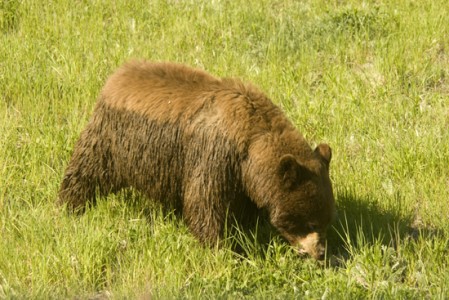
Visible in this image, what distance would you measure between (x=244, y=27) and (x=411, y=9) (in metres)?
1.89

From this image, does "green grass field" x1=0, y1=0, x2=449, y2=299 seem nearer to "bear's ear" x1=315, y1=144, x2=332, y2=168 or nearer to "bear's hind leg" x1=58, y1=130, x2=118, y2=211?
"bear's hind leg" x1=58, y1=130, x2=118, y2=211

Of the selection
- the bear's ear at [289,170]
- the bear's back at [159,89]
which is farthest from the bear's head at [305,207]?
the bear's back at [159,89]

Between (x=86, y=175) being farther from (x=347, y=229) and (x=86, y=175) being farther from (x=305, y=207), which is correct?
(x=347, y=229)

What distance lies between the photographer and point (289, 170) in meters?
5.86

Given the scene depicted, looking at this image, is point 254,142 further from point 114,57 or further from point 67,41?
point 67,41

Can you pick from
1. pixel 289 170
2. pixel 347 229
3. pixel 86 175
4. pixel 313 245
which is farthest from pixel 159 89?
pixel 347 229

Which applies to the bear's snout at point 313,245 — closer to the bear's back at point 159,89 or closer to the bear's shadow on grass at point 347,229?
the bear's shadow on grass at point 347,229

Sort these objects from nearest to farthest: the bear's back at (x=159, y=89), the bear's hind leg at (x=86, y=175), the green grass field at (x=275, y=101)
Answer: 1. the green grass field at (x=275, y=101)
2. the bear's back at (x=159, y=89)
3. the bear's hind leg at (x=86, y=175)

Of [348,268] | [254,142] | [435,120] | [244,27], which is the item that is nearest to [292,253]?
[348,268]

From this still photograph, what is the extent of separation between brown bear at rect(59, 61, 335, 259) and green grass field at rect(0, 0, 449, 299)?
236 millimetres

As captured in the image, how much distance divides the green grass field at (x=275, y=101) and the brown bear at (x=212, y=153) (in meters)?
0.24

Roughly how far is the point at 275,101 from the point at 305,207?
236cm

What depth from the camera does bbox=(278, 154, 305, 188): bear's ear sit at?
5812mm

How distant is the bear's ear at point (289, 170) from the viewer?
5.81 metres
